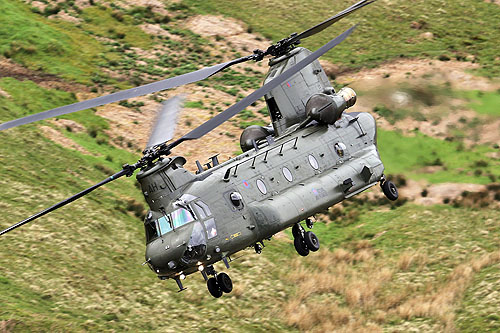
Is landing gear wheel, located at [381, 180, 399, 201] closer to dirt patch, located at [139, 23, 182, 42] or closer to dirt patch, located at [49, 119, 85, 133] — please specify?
dirt patch, located at [49, 119, 85, 133]

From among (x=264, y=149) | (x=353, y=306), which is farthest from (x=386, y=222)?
(x=264, y=149)

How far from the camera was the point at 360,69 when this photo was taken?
53594mm

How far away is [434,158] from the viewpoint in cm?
4475

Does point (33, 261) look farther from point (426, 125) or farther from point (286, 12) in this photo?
point (286, 12)

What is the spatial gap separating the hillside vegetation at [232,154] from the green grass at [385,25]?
180mm

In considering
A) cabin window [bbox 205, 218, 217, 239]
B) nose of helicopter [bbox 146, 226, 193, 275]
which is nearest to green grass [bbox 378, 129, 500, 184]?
cabin window [bbox 205, 218, 217, 239]

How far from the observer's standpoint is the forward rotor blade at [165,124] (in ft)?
82.1

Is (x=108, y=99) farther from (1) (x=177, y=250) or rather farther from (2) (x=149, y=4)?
(2) (x=149, y=4)

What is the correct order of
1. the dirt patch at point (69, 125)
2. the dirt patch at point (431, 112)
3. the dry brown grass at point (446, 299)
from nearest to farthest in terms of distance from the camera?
the dry brown grass at point (446, 299) → the dirt patch at point (69, 125) → the dirt patch at point (431, 112)

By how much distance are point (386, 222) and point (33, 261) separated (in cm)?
1768

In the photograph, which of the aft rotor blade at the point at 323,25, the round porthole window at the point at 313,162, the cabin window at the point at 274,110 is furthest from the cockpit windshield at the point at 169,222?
the cabin window at the point at 274,110

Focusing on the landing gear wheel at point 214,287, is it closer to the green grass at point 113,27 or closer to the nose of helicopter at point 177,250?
the nose of helicopter at point 177,250

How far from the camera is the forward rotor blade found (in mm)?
25016

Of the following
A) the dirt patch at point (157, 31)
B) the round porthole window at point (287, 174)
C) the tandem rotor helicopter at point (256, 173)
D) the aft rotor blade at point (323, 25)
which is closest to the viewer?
the tandem rotor helicopter at point (256, 173)
